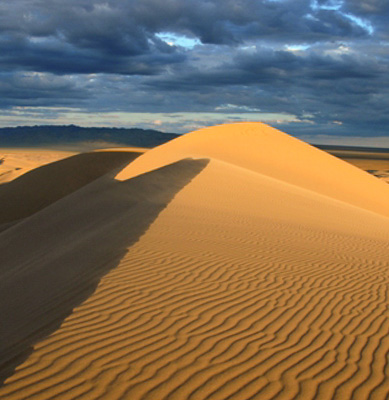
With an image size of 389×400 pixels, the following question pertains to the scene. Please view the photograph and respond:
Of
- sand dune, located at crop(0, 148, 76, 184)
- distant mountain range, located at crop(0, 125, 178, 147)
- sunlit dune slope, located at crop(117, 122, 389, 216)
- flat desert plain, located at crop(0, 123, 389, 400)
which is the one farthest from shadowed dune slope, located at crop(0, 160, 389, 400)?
distant mountain range, located at crop(0, 125, 178, 147)

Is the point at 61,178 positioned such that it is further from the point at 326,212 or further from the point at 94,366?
the point at 94,366

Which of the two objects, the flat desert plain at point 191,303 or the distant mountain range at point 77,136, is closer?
the flat desert plain at point 191,303

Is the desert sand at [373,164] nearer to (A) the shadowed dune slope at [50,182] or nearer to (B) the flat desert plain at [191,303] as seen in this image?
(A) the shadowed dune slope at [50,182]

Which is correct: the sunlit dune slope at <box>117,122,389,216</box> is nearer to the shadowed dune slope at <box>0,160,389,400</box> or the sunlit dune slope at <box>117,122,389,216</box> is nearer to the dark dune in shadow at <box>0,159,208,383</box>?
the dark dune in shadow at <box>0,159,208,383</box>

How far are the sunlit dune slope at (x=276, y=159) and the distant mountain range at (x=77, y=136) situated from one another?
128 meters

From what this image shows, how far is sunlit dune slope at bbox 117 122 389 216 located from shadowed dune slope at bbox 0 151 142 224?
4.89 metres

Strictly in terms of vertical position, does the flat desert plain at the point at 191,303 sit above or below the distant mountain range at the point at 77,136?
below

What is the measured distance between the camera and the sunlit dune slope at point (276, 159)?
27844mm

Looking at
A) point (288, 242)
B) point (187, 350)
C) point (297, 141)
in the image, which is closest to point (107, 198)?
point (288, 242)

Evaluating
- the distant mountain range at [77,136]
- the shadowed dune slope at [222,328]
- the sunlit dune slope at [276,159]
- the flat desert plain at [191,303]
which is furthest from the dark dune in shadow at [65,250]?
the distant mountain range at [77,136]

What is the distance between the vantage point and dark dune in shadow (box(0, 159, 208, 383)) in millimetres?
5883

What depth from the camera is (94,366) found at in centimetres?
467

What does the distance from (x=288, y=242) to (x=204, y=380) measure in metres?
6.66

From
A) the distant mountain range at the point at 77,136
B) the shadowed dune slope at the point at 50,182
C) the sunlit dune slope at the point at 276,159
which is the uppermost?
the distant mountain range at the point at 77,136
